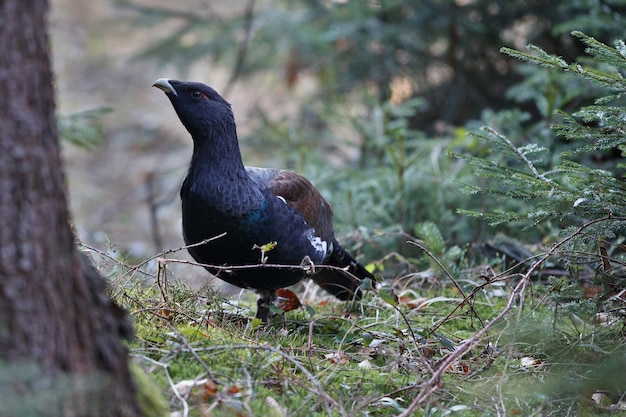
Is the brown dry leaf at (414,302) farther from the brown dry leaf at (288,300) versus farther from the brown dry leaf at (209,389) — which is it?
the brown dry leaf at (209,389)

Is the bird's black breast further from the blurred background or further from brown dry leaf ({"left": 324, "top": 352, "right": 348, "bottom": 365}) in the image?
brown dry leaf ({"left": 324, "top": 352, "right": 348, "bottom": 365})

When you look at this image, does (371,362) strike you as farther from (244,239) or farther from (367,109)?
(367,109)

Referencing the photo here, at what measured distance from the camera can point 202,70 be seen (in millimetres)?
14773

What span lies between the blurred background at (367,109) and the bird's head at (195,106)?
90cm

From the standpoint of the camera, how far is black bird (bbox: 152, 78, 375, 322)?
4145 millimetres

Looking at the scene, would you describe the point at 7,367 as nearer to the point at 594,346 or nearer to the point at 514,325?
the point at 514,325

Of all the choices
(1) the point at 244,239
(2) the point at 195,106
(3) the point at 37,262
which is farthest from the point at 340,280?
(3) the point at 37,262

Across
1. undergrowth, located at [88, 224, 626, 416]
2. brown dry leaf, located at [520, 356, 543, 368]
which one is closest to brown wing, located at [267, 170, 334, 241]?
undergrowth, located at [88, 224, 626, 416]

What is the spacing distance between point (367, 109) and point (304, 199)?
528 centimetres

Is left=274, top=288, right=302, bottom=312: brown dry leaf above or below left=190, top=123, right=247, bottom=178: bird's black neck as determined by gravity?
below

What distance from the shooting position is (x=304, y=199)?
473cm

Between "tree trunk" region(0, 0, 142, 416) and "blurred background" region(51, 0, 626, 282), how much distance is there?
80.8 inches

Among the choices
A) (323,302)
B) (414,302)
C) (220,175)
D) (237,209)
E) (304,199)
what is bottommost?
(323,302)

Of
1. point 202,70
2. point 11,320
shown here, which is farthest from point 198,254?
point 202,70
